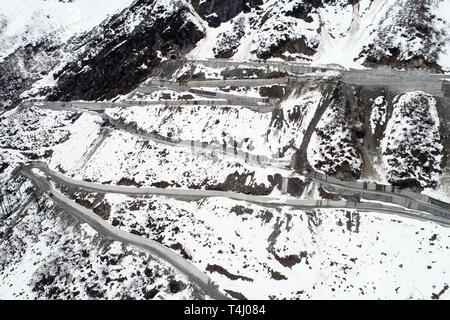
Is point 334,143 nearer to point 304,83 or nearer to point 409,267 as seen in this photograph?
point 304,83

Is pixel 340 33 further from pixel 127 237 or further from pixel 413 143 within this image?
pixel 127 237

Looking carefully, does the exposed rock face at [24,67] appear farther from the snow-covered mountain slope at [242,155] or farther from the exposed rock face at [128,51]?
the exposed rock face at [128,51]

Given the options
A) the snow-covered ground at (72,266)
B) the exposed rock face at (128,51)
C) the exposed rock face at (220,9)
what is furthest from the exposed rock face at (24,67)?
the snow-covered ground at (72,266)

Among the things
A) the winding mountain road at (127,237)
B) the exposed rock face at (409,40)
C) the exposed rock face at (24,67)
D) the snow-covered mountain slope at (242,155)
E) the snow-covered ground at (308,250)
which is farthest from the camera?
the exposed rock face at (24,67)

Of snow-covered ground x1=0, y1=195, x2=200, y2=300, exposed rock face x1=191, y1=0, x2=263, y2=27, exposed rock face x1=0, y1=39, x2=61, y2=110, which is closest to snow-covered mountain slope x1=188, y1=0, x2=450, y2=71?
exposed rock face x1=191, y1=0, x2=263, y2=27

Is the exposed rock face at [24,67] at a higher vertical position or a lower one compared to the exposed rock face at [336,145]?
higher

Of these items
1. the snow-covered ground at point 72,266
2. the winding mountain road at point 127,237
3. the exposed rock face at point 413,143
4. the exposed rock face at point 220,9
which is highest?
the exposed rock face at point 220,9

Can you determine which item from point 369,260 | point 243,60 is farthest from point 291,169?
point 243,60

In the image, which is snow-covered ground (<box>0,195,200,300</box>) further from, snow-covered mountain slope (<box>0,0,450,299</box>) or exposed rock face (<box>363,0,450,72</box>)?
exposed rock face (<box>363,0,450,72</box>)

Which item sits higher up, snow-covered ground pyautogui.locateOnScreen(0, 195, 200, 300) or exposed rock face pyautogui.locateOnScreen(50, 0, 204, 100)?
exposed rock face pyautogui.locateOnScreen(50, 0, 204, 100)

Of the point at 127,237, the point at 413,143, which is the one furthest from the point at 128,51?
the point at 413,143

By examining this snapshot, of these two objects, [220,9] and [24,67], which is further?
[24,67]
